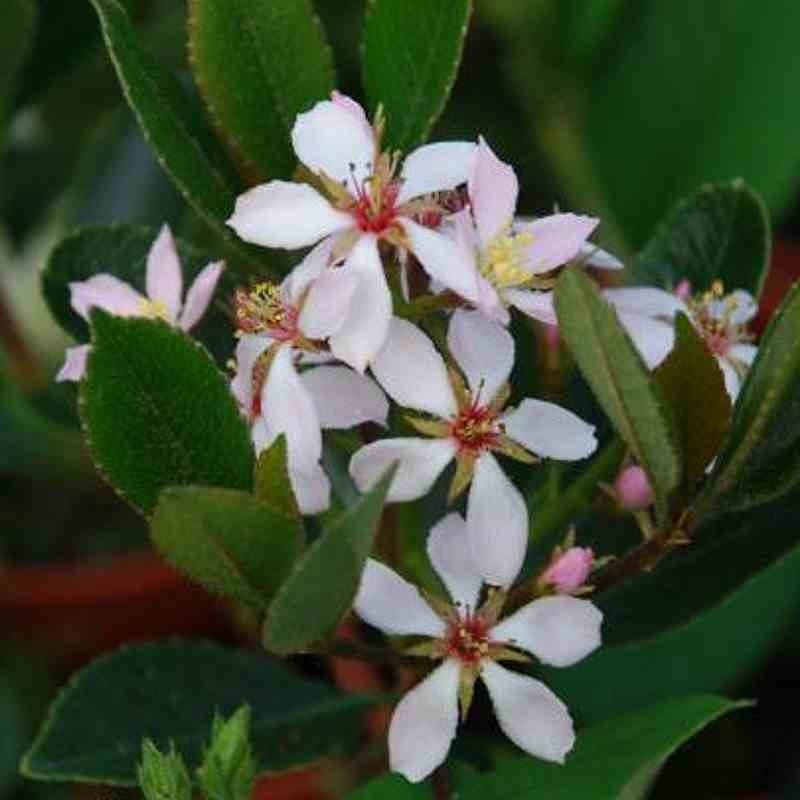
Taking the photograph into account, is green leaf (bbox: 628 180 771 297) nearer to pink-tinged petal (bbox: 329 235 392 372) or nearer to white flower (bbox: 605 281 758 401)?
white flower (bbox: 605 281 758 401)

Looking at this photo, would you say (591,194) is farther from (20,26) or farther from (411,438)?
(411,438)

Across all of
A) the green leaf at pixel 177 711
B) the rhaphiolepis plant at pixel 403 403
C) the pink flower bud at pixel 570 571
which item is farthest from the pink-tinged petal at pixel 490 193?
the green leaf at pixel 177 711

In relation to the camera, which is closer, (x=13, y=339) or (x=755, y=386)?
(x=755, y=386)

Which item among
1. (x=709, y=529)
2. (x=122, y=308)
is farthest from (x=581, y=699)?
(x=122, y=308)

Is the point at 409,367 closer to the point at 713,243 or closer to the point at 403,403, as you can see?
the point at 403,403

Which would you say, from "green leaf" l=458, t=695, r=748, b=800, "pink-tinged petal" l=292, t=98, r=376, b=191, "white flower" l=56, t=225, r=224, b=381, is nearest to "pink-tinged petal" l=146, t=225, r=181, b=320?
"white flower" l=56, t=225, r=224, b=381

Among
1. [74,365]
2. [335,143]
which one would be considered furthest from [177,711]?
[335,143]
